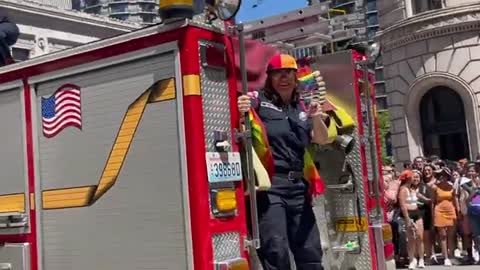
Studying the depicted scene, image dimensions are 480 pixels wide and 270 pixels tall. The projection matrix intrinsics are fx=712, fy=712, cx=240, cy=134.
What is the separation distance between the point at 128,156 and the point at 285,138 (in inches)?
46.6

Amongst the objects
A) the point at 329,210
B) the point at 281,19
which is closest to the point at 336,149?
the point at 329,210

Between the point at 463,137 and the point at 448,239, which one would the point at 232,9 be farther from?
the point at 463,137

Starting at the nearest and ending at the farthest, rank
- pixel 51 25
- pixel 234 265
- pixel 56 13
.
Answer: pixel 234 265 < pixel 56 13 < pixel 51 25

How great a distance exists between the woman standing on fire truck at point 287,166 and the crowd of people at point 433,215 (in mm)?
6763

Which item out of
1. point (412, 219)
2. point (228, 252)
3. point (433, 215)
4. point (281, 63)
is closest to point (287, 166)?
point (281, 63)

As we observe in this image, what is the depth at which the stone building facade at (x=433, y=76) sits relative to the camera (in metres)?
23.9

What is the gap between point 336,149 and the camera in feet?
19.4

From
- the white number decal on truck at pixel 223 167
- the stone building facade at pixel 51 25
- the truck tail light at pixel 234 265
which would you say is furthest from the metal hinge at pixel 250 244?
the stone building facade at pixel 51 25

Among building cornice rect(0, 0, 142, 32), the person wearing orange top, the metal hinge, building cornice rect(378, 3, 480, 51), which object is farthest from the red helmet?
building cornice rect(0, 0, 142, 32)

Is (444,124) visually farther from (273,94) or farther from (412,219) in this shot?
(273,94)

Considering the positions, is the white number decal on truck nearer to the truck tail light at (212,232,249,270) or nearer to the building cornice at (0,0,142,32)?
the truck tail light at (212,232,249,270)

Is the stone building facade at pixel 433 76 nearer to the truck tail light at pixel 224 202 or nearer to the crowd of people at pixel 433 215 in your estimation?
the crowd of people at pixel 433 215

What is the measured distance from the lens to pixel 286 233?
15.7ft

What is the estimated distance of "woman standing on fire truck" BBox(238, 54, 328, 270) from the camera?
4.67 m
